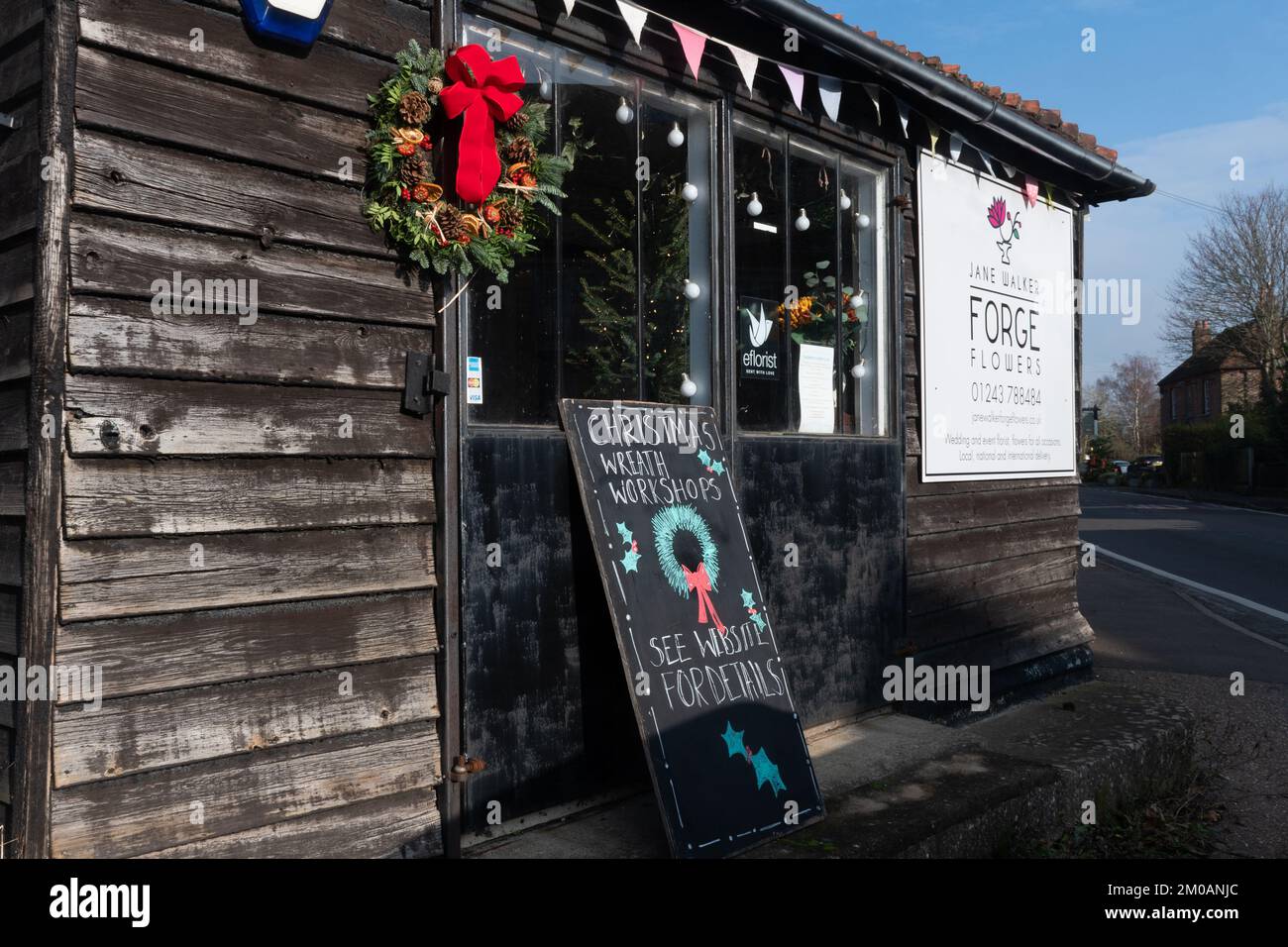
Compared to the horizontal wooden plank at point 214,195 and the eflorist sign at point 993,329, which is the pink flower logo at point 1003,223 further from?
the horizontal wooden plank at point 214,195

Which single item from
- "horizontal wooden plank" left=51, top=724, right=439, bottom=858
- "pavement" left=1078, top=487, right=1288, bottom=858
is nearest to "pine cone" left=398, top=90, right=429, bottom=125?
"horizontal wooden plank" left=51, top=724, right=439, bottom=858

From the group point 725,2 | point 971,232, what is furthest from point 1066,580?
point 725,2

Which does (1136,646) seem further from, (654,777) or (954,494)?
(654,777)

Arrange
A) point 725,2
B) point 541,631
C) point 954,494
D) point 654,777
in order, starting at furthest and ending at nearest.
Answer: point 954,494
point 725,2
point 541,631
point 654,777

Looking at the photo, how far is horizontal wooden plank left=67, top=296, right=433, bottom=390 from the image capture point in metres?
2.69

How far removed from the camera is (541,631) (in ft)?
12.5

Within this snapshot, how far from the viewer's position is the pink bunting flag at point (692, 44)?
13.9ft

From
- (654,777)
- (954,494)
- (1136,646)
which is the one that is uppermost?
(954,494)

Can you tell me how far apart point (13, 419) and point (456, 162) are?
153 cm

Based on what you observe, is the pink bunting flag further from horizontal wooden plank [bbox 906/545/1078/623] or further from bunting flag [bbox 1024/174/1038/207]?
bunting flag [bbox 1024/174/1038/207]

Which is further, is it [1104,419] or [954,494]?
[1104,419]

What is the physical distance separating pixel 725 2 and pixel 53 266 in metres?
2.81

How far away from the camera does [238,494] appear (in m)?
2.96

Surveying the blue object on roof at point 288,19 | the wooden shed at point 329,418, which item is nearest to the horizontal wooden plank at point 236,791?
the wooden shed at point 329,418
